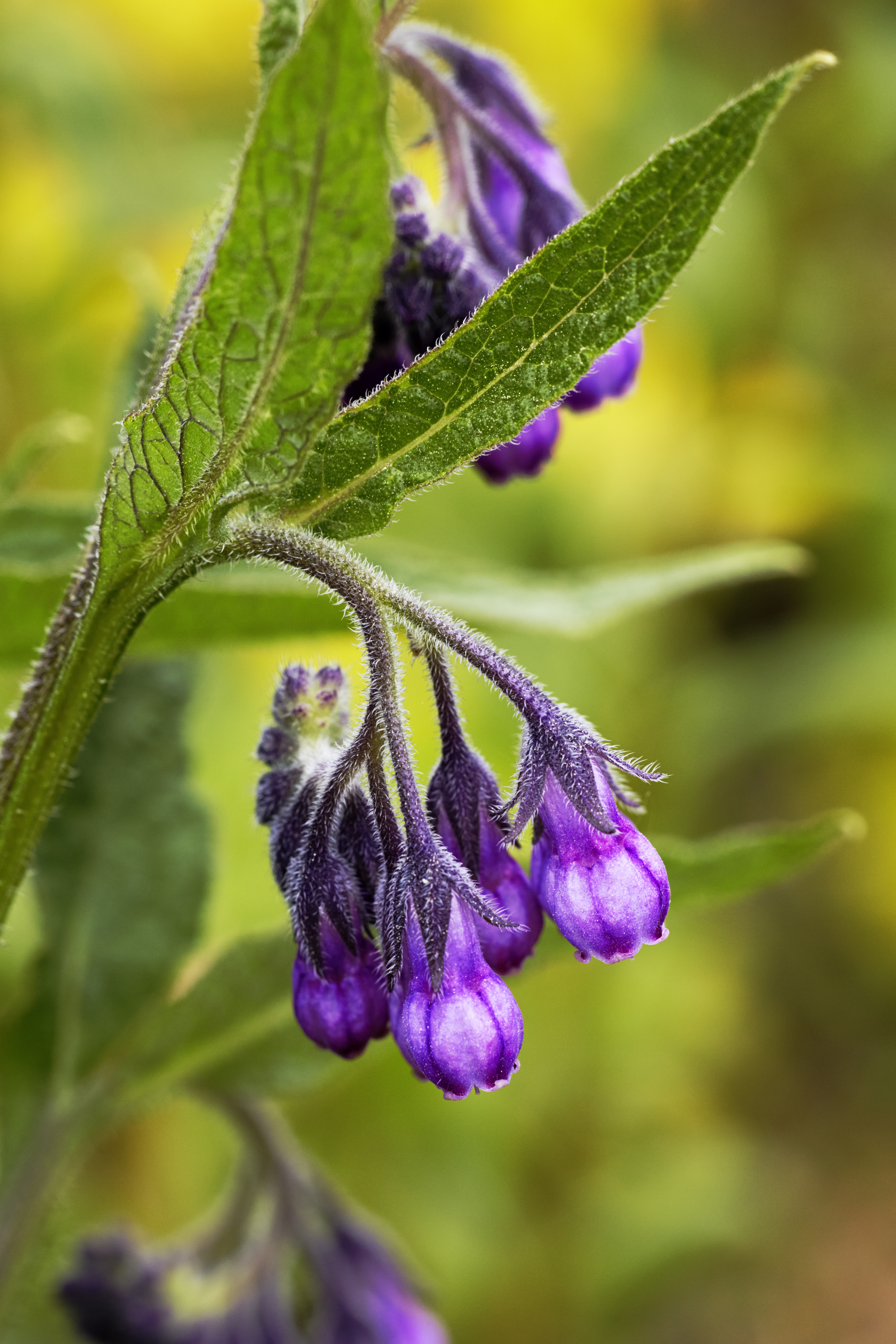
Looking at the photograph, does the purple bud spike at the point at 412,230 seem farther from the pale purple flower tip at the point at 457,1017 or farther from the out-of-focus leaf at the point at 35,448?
the pale purple flower tip at the point at 457,1017

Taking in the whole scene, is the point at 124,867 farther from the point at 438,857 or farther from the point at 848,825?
the point at 848,825

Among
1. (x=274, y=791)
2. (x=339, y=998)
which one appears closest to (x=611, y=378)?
(x=274, y=791)

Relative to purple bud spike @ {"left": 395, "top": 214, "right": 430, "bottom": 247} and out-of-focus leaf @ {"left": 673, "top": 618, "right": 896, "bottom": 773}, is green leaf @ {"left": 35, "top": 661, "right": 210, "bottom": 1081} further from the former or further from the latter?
out-of-focus leaf @ {"left": 673, "top": 618, "right": 896, "bottom": 773}

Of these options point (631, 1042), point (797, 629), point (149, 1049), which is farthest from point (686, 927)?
point (149, 1049)

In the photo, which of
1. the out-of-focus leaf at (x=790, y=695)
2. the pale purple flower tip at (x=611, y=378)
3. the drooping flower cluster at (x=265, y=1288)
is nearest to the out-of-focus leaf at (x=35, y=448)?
the pale purple flower tip at (x=611, y=378)

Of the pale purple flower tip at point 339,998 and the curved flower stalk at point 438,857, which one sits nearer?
the curved flower stalk at point 438,857

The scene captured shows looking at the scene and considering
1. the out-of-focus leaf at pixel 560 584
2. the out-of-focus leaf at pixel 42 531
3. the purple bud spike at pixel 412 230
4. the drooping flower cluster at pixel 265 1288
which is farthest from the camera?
the drooping flower cluster at pixel 265 1288

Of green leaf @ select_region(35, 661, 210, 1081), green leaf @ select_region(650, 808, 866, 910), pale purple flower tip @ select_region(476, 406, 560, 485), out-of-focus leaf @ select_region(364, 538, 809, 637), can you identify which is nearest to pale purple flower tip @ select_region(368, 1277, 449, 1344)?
green leaf @ select_region(35, 661, 210, 1081)

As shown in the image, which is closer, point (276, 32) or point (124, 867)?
point (276, 32)
